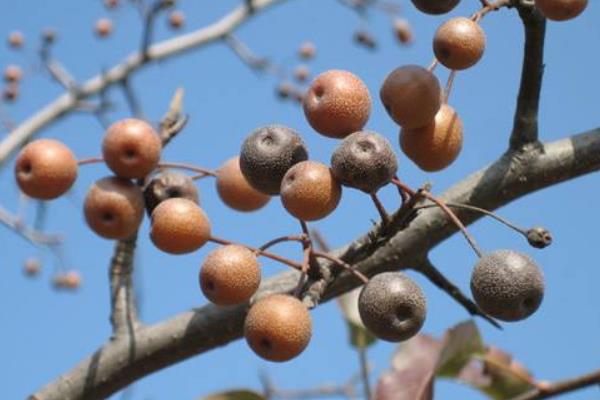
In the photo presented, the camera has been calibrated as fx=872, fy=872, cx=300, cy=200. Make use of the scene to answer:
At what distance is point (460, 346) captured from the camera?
6.04ft

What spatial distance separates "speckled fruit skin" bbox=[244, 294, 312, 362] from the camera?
1457 millimetres

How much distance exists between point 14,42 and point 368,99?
7164 mm

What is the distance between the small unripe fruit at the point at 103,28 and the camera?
7461mm

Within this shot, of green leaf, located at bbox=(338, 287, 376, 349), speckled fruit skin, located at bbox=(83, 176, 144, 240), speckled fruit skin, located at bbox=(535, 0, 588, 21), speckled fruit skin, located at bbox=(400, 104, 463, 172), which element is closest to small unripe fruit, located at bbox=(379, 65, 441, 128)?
speckled fruit skin, located at bbox=(400, 104, 463, 172)

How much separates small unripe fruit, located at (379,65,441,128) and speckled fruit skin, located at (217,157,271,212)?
557mm

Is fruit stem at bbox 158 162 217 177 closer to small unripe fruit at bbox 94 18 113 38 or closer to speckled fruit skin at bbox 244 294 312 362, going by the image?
speckled fruit skin at bbox 244 294 312 362

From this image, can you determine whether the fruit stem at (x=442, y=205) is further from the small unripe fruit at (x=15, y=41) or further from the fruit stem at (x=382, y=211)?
the small unripe fruit at (x=15, y=41)

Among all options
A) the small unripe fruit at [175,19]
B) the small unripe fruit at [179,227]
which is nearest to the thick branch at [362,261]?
the small unripe fruit at [179,227]

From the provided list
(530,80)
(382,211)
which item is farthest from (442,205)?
(530,80)

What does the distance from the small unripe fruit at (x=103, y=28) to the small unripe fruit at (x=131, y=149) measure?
5.85 m

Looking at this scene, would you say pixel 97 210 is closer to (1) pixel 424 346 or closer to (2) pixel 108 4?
(1) pixel 424 346

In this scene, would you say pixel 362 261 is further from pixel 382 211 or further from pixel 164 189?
pixel 164 189

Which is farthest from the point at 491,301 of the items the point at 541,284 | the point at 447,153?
the point at 447,153

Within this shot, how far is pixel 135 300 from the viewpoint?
222 centimetres
